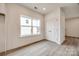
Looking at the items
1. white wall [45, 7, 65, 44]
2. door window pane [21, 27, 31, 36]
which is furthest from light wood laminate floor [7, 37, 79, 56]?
door window pane [21, 27, 31, 36]

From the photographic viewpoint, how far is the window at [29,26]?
306 cm

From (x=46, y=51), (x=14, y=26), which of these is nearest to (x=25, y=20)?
(x=14, y=26)

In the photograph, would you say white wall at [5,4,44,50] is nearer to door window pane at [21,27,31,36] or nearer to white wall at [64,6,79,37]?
door window pane at [21,27,31,36]

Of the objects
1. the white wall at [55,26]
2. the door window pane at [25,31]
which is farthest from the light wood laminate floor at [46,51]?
the door window pane at [25,31]

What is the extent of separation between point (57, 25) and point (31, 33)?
140 cm

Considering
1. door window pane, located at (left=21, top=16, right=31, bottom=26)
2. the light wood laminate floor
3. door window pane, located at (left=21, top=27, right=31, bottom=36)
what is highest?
door window pane, located at (left=21, top=16, right=31, bottom=26)

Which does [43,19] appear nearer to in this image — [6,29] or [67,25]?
[67,25]

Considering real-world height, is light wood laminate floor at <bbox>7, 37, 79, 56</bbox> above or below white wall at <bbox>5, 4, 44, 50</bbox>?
below

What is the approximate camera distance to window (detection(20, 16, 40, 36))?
3064 millimetres

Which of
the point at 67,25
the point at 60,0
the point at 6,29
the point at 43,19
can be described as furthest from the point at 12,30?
the point at 67,25

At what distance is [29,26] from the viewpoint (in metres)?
3.25

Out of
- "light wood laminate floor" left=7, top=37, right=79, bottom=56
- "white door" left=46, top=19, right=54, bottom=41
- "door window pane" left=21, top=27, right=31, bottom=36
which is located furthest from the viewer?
"white door" left=46, top=19, right=54, bottom=41

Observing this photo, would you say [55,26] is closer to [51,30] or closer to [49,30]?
[51,30]

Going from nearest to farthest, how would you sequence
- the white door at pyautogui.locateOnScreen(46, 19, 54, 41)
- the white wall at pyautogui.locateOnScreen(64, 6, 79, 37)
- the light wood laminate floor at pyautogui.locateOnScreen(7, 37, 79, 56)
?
the light wood laminate floor at pyautogui.locateOnScreen(7, 37, 79, 56) < the white wall at pyautogui.locateOnScreen(64, 6, 79, 37) < the white door at pyautogui.locateOnScreen(46, 19, 54, 41)
